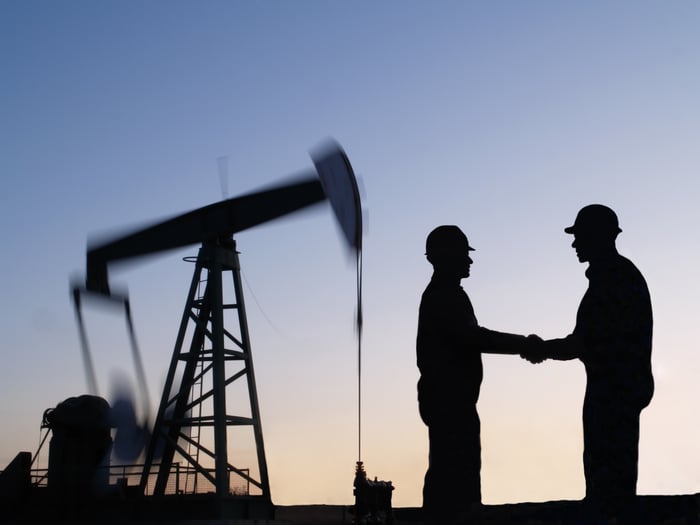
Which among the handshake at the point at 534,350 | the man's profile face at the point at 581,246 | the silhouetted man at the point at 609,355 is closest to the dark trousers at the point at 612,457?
the silhouetted man at the point at 609,355

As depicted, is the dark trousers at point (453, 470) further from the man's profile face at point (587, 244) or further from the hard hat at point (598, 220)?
the hard hat at point (598, 220)

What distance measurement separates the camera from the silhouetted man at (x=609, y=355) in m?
11.0

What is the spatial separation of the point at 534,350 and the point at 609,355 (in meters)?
0.88

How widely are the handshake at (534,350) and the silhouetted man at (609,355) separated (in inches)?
1.1

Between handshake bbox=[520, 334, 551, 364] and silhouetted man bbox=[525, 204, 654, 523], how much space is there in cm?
3

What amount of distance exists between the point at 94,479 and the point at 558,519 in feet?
92.8

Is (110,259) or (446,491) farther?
(110,259)

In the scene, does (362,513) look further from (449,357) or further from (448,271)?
(448,271)

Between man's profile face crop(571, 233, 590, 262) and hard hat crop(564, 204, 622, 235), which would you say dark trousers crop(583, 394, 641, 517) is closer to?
man's profile face crop(571, 233, 590, 262)

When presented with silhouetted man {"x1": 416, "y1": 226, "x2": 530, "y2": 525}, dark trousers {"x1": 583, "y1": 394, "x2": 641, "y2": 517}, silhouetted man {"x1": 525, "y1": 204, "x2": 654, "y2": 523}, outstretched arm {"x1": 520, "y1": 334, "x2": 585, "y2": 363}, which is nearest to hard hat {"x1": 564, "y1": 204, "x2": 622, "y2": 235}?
silhouetted man {"x1": 525, "y1": 204, "x2": 654, "y2": 523}

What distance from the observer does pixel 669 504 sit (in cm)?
1102

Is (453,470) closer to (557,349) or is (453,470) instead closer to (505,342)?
(505,342)

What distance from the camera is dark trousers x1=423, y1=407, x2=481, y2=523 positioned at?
38.2 ft

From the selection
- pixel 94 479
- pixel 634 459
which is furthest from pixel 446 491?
pixel 94 479
